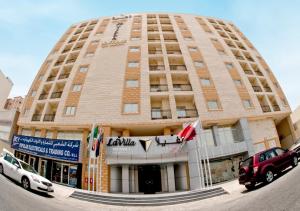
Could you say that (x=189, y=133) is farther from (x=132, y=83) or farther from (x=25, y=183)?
(x=25, y=183)

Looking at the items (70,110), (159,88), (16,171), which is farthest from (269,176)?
(70,110)

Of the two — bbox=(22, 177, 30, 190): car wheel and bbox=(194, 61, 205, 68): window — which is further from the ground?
bbox=(194, 61, 205, 68): window

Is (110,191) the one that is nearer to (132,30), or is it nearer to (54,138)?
(54,138)

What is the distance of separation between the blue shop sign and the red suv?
50.2ft

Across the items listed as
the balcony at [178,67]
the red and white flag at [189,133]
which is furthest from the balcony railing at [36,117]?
the red and white flag at [189,133]

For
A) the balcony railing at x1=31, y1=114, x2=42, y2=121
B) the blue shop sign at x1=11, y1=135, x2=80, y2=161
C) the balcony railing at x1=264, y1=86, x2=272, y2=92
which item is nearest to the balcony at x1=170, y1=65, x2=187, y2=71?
the balcony railing at x1=264, y1=86, x2=272, y2=92

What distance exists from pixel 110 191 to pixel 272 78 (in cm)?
2793

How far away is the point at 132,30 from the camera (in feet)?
96.9

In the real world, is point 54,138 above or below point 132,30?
below

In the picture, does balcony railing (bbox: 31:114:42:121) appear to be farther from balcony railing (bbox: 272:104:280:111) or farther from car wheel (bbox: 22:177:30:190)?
balcony railing (bbox: 272:104:280:111)

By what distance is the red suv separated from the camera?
34.2 ft

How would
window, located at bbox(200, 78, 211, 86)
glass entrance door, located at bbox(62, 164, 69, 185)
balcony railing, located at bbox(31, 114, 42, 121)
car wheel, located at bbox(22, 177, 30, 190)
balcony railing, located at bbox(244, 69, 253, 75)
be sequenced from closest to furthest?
car wheel, located at bbox(22, 177, 30, 190)
glass entrance door, located at bbox(62, 164, 69, 185)
window, located at bbox(200, 78, 211, 86)
balcony railing, located at bbox(31, 114, 42, 121)
balcony railing, located at bbox(244, 69, 253, 75)

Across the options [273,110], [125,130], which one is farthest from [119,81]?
[273,110]

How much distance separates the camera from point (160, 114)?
21.1 metres
